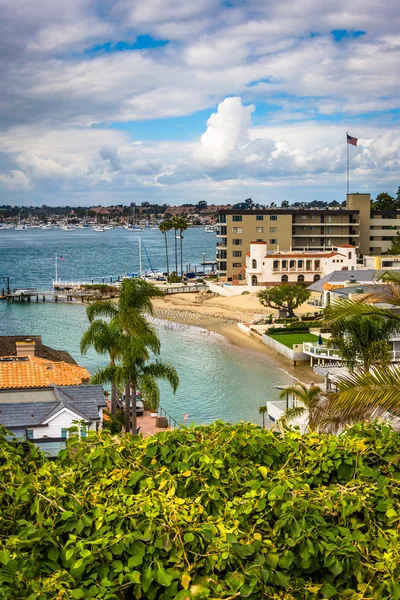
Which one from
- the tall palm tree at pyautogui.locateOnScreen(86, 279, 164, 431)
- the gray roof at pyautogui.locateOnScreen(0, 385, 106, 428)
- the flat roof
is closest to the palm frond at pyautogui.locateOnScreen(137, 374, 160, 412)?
the tall palm tree at pyautogui.locateOnScreen(86, 279, 164, 431)

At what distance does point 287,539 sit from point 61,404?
43.9 ft

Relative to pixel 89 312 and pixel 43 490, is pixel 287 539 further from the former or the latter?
pixel 89 312

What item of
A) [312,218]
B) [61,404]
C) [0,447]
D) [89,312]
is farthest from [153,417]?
[312,218]

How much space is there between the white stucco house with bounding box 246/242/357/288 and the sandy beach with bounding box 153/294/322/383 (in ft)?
14.3

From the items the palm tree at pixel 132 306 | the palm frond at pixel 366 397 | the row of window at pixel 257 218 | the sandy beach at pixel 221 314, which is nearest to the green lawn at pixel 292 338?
the sandy beach at pixel 221 314

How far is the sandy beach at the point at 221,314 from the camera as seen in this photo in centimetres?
5756

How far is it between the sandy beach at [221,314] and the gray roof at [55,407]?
2892 cm

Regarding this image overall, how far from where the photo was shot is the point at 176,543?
7.66 metres

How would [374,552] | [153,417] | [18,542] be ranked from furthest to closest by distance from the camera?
[153,417] < [374,552] < [18,542]

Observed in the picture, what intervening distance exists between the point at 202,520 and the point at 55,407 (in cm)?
1264

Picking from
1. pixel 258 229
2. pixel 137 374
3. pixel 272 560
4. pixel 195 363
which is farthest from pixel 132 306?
pixel 258 229

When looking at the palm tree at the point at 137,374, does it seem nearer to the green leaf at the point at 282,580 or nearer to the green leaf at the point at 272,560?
the green leaf at the point at 272,560

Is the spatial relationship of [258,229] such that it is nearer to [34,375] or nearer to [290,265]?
[290,265]

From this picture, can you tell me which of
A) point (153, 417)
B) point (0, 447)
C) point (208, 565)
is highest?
point (0, 447)
